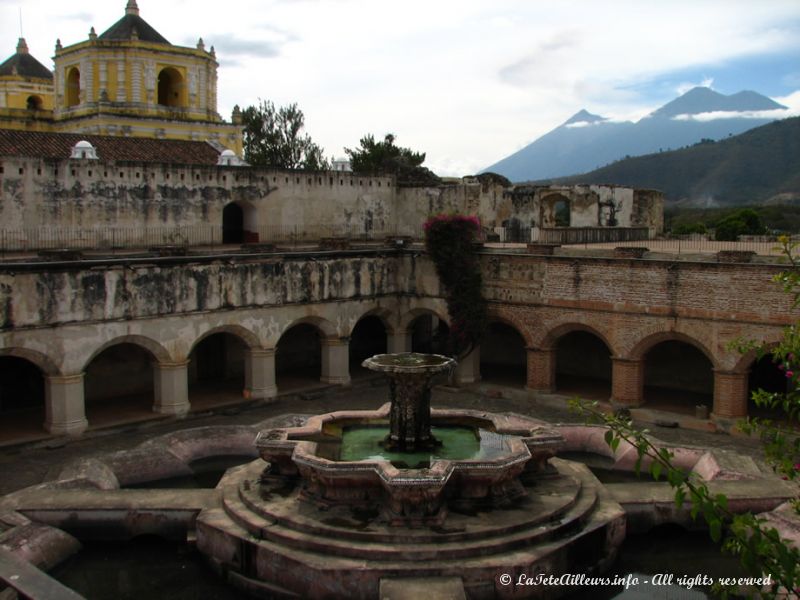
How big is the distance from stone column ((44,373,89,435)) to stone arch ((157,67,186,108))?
19.0m

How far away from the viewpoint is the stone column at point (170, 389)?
19.9 m

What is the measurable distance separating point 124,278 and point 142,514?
303 inches

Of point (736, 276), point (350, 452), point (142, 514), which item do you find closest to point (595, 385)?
point (736, 276)

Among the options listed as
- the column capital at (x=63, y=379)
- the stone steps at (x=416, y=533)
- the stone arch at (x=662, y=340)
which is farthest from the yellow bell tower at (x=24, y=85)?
the stone steps at (x=416, y=533)

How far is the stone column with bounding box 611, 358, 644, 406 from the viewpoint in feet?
66.4

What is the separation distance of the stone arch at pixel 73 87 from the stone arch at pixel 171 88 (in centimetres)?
324

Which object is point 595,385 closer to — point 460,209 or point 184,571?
point 460,209

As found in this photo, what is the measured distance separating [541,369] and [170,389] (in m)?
9.32

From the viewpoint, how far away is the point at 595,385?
75.7ft

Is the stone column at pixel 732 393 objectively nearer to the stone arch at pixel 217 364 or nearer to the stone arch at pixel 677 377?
the stone arch at pixel 677 377

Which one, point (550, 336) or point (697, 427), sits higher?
point (550, 336)

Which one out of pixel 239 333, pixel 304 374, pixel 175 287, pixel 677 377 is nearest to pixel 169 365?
pixel 175 287

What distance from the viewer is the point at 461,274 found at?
22.6m

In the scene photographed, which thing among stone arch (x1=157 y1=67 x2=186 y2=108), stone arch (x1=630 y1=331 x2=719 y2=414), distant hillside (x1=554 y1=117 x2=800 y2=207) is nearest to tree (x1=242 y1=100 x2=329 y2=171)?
stone arch (x1=157 y1=67 x2=186 y2=108)
